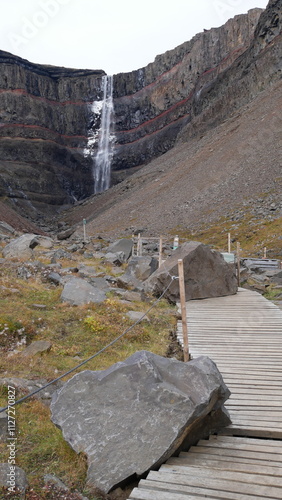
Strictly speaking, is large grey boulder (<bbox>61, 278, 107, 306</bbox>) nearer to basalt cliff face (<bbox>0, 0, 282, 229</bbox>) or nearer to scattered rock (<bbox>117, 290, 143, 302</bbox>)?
scattered rock (<bbox>117, 290, 143, 302</bbox>)

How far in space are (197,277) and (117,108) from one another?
9292 centimetres

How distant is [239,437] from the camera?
501 cm

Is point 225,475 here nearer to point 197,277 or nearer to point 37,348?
point 37,348

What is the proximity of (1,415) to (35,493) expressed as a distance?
135 centimetres

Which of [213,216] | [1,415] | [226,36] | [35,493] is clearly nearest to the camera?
[35,493]

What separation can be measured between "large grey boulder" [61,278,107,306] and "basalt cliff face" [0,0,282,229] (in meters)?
63.4

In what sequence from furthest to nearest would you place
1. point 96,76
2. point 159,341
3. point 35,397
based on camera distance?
1. point 96,76
2. point 159,341
3. point 35,397

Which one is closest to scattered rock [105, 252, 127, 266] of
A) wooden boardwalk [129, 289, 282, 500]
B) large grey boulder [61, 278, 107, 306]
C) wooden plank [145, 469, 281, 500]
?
large grey boulder [61, 278, 107, 306]

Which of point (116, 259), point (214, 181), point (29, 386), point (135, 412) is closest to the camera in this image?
point (135, 412)

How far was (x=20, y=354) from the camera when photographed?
23.6 ft

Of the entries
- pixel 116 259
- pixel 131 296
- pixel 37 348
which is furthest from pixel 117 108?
pixel 37 348

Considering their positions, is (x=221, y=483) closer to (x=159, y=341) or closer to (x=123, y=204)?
(x=159, y=341)

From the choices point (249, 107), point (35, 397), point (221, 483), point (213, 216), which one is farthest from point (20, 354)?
point (249, 107)

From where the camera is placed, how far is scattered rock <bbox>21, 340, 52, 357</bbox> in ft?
23.8
